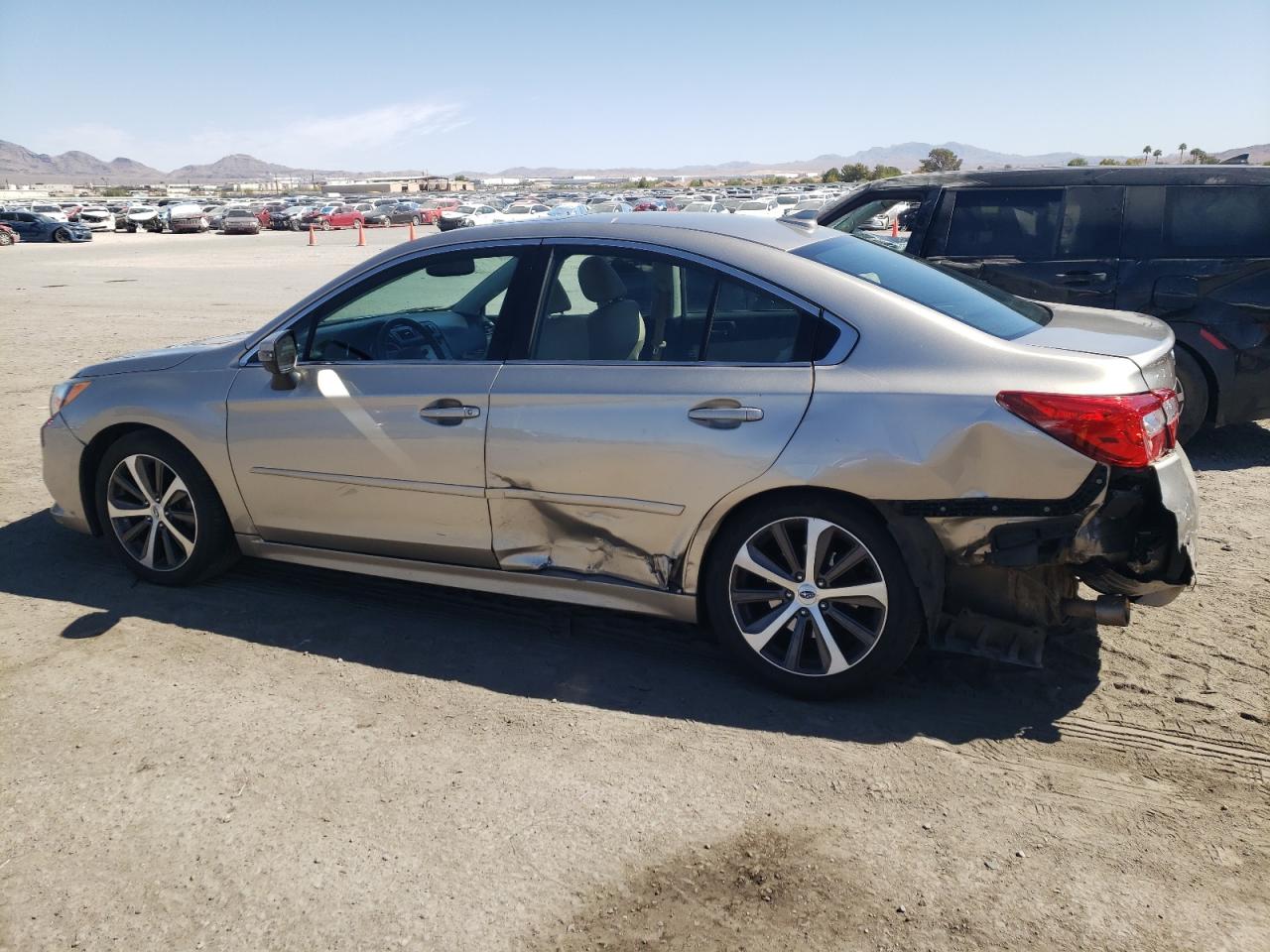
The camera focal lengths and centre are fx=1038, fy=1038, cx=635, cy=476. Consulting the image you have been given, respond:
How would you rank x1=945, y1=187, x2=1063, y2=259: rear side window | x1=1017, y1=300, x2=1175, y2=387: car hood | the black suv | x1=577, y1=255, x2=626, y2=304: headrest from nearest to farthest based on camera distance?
x1=1017, y1=300, x2=1175, y2=387: car hood → x1=577, y1=255, x2=626, y2=304: headrest → the black suv → x1=945, y1=187, x2=1063, y2=259: rear side window

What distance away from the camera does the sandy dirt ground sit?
268 centimetres

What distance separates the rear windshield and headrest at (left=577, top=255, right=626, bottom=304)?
73 centimetres

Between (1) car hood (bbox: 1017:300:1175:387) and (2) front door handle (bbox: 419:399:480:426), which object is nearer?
(1) car hood (bbox: 1017:300:1175:387)

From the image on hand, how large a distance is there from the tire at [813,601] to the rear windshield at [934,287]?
853 millimetres

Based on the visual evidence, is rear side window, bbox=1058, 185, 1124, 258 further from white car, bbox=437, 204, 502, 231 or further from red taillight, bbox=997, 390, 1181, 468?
white car, bbox=437, 204, 502, 231

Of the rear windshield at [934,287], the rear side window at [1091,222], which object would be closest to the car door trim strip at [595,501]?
the rear windshield at [934,287]

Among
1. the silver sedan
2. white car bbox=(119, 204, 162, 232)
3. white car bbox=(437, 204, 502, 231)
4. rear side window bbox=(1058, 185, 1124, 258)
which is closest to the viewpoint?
the silver sedan

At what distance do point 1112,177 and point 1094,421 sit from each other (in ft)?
14.7

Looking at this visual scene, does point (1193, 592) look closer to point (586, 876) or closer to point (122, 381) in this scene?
point (586, 876)

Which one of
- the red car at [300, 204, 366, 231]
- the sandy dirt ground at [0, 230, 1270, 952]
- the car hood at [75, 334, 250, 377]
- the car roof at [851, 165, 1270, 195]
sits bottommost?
the red car at [300, 204, 366, 231]

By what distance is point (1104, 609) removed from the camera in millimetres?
3645

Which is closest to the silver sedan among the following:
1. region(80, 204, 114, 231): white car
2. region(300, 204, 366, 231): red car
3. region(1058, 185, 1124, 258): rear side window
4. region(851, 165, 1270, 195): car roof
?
region(1058, 185, 1124, 258): rear side window

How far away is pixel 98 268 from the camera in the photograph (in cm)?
2731

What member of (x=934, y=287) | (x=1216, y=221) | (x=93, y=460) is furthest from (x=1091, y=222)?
(x=93, y=460)
